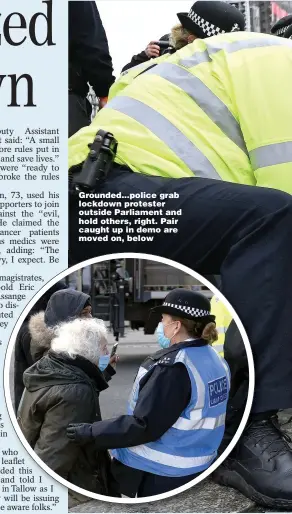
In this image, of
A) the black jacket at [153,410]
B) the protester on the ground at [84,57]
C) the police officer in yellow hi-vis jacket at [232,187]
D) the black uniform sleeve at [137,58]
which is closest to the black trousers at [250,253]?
the police officer in yellow hi-vis jacket at [232,187]

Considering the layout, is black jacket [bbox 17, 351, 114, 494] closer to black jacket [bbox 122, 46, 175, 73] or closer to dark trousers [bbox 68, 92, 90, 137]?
dark trousers [bbox 68, 92, 90, 137]

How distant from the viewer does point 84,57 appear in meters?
2.24

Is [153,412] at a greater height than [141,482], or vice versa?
[153,412]

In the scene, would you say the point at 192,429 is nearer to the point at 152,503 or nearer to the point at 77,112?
the point at 152,503

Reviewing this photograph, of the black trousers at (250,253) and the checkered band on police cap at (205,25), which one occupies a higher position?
the checkered band on police cap at (205,25)

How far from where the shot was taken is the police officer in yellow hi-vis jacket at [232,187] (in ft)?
6.82

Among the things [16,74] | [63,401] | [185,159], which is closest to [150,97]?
[185,159]

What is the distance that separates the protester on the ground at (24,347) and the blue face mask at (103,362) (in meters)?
0.19

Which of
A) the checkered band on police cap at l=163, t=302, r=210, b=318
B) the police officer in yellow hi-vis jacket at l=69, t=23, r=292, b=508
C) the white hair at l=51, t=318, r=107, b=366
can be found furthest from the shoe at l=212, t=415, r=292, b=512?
the white hair at l=51, t=318, r=107, b=366

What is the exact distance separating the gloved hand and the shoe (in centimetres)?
41

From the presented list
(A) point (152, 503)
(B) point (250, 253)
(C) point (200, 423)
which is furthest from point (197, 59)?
(A) point (152, 503)

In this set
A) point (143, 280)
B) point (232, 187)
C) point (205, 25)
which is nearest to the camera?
point (232, 187)

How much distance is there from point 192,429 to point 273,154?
797 millimetres

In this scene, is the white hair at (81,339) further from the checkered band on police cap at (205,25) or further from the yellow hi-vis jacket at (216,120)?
the checkered band on police cap at (205,25)
